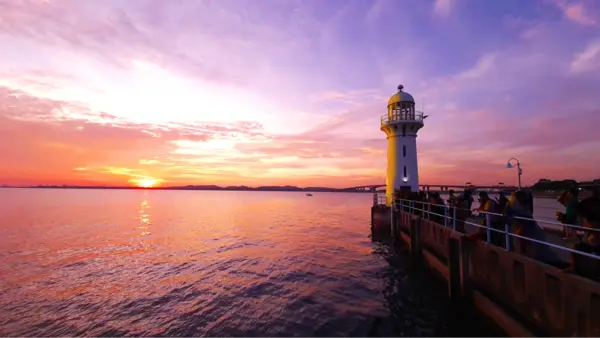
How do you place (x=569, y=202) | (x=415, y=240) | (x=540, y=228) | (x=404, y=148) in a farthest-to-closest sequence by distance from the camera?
(x=404, y=148)
(x=415, y=240)
(x=569, y=202)
(x=540, y=228)

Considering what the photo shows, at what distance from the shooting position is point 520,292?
21.7 feet

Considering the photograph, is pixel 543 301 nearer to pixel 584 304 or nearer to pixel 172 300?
pixel 584 304

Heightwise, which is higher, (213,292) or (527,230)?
(527,230)

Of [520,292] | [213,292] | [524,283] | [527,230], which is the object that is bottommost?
[213,292]

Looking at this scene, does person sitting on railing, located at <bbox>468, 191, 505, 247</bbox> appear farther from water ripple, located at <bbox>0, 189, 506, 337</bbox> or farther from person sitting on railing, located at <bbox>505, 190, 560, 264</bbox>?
water ripple, located at <bbox>0, 189, 506, 337</bbox>

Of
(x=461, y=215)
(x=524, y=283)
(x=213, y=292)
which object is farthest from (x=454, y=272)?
(x=213, y=292)

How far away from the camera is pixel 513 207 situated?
7.55m

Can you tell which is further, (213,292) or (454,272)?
(213,292)

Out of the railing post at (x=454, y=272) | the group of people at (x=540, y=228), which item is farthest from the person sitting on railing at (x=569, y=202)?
the railing post at (x=454, y=272)

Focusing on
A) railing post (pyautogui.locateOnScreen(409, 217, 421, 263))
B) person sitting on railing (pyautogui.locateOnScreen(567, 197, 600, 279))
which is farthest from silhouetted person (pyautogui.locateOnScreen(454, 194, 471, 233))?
person sitting on railing (pyautogui.locateOnScreen(567, 197, 600, 279))

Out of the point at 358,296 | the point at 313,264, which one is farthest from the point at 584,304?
the point at 313,264

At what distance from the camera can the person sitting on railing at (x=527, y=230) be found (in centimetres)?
705

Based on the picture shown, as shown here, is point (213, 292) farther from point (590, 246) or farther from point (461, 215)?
point (590, 246)

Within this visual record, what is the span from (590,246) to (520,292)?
1.76 metres
